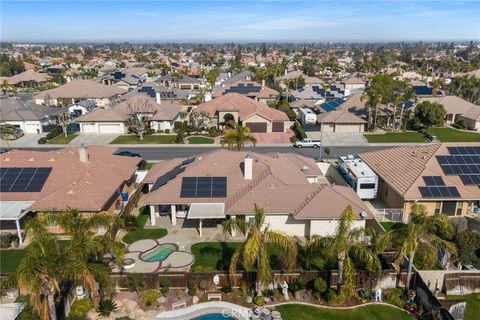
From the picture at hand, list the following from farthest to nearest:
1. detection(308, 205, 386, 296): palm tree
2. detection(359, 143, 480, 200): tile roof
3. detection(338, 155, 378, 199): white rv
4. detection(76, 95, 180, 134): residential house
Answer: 1. detection(76, 95, 180, 134): residential house
2. detection(338, 155, 378, 199): white rv
3. detection(359, 143, 480, 200): tile roof
4. detection(308, 205, 386, 296): palm tree

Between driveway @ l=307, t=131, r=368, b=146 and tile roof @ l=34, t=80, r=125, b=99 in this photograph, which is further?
tile roof @ l=34, t=80, r=125, b=99

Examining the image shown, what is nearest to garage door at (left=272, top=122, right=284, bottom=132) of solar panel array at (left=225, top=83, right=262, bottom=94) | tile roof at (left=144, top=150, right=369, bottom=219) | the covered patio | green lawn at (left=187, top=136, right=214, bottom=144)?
green lawn at (left=187, top=136, right=214, bottom=144)

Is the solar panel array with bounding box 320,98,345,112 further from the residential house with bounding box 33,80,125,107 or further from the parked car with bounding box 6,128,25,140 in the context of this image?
the parked car with bounding box 6,128,25,140

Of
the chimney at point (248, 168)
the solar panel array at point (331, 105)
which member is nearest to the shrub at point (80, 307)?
the chimney at point (248, 168)

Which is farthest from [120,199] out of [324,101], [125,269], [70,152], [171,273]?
[324,101]

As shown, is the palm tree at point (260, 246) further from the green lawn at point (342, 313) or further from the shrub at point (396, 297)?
the shrub at point (396, 297)

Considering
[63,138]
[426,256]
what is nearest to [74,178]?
[426,256]
